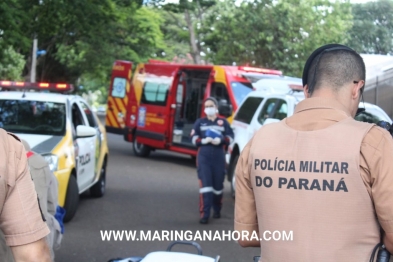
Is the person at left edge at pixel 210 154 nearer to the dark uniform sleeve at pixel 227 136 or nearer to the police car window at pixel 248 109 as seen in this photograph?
the dark uniform sleeve at pixel 227 136

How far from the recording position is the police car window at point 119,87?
2340 cm

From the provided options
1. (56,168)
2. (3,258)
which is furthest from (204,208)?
(3,258)

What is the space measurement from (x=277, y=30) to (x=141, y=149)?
812 centimetres

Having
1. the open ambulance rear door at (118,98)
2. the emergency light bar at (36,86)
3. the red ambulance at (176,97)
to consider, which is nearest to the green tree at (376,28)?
the emergency light bar at (36,86)

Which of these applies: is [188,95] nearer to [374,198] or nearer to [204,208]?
[204,208]

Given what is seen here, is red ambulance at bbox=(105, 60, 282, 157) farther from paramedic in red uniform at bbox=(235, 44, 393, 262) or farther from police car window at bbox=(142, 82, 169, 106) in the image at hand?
paramedic in red uniform at bbox=(235, 44, 393, 262)

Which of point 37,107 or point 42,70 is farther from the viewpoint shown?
point 42,70

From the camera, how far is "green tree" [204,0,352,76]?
82.3 ft

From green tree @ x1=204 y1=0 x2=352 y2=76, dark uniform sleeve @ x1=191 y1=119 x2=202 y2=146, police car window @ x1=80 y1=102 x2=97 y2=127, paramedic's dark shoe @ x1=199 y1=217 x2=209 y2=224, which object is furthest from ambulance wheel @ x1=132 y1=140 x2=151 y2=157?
paramedic's dark shoe @ x1=199 y1=217 x2=209 y2=224

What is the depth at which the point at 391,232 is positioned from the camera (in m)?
2.58

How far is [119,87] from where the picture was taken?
77.6 feet

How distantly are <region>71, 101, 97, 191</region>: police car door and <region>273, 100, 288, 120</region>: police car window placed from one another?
2925 mm

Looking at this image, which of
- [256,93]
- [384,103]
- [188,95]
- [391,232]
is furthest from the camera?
[188,95]

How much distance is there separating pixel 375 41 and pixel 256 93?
400cm
